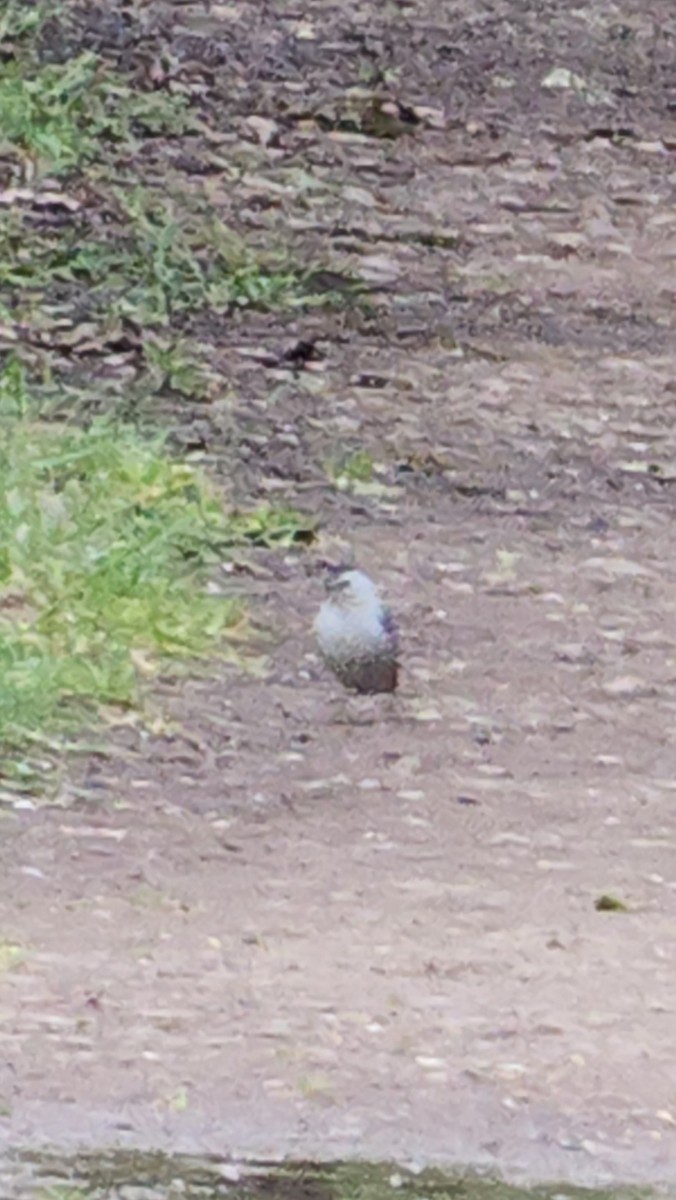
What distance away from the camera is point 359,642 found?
441cm

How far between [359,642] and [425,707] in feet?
0.72

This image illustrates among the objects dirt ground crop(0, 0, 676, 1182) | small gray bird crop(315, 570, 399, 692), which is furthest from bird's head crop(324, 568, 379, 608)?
dirt ground crop(0, 0, 676, 1182)

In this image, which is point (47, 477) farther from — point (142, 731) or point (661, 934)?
point (661, 934)

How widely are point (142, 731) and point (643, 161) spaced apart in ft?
10.1

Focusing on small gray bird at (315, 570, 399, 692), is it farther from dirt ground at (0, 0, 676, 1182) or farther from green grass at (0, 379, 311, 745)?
green grass at (0, 379, 311, 745)

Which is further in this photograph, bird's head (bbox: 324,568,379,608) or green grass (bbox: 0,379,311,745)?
bird's head (bbox: 324,568,379,608)

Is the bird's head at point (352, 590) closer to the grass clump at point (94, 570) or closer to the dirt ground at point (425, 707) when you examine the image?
the dirt ground at point (425, 707)

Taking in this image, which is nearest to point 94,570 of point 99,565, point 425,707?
point 99,565

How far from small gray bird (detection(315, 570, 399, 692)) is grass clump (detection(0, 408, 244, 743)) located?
11.2 inches

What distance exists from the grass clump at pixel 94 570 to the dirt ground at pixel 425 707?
0.49 feet

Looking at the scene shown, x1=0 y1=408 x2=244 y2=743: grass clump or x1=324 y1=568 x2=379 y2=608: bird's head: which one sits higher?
x1=324 y1=568 x2=379 y2=608: bird's head

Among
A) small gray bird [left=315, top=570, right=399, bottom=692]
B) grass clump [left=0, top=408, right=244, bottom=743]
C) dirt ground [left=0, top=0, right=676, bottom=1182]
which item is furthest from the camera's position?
small gray bird [left=315, top=570, right=399, bottom=692]

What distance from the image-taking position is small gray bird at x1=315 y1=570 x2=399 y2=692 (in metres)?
4.39

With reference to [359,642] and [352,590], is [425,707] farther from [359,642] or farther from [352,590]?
[352,590]
